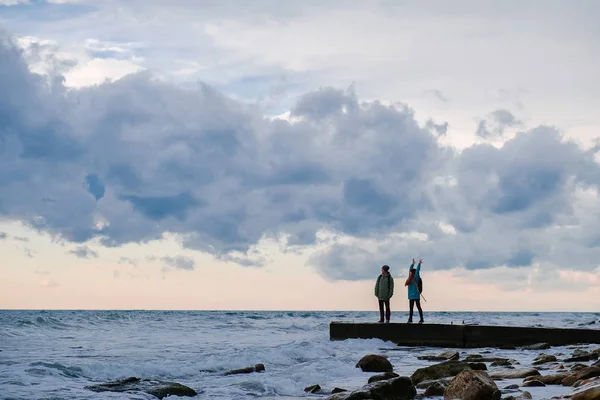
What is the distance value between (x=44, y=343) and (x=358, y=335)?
1082 cm

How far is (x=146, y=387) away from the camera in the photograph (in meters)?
12.9

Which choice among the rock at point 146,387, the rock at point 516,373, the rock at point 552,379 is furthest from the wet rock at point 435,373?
the rock at point 146,387

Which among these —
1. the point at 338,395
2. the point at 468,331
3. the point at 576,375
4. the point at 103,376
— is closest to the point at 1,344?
the point at 103,376

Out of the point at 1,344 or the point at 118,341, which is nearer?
the point at 1,344

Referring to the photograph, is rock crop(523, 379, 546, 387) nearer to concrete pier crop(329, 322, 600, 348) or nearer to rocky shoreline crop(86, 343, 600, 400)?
rocky shoreline crop(86, 343, 600, 400)

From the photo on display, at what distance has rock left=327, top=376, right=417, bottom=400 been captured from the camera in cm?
1020

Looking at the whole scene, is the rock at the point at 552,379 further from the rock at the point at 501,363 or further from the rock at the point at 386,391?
the rock at the point at 501,363

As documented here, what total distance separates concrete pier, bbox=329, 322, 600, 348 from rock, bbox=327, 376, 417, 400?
404 inches

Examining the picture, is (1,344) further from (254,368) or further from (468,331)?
(468,331)

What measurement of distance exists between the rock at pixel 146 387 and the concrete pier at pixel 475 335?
9183 millimetres

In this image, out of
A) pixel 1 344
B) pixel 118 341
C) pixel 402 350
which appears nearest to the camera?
pixel 402 350

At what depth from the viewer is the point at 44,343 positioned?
25328mm

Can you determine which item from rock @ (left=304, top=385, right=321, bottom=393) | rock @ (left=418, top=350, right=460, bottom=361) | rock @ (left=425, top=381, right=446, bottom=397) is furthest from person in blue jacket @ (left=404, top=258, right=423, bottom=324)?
rock @ (left=425, top=381, right=446, bottom=397)

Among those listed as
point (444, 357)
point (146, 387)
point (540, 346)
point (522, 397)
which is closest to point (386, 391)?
point (522, 397)
